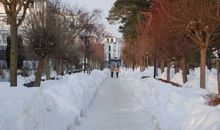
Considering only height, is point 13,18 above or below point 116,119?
above

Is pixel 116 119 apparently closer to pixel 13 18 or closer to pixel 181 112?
pixel 181 112

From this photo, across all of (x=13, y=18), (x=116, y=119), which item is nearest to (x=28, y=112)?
(x=116, y=119)

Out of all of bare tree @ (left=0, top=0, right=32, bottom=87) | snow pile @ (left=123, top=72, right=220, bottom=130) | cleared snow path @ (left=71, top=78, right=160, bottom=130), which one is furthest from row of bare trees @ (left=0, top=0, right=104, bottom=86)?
snow pile @ (left=123, top=72, right=220, bottom=130)

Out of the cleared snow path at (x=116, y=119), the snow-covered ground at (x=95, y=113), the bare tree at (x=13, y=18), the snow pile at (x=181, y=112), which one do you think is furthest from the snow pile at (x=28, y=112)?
the bare tree at (x=13, y=18)

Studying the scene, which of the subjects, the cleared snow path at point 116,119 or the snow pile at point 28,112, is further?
the cleared snow path at point 116,119

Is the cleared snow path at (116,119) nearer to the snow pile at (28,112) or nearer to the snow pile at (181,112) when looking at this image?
the snow pile at (181,112)

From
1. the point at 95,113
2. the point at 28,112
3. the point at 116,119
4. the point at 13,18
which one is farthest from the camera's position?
the point at 95,113

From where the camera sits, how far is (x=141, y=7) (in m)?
47.2

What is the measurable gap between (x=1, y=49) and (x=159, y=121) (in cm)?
5333

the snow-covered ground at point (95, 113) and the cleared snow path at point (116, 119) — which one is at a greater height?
the snow-covered ground at point (95, 113)

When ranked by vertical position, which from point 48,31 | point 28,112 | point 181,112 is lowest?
point 181,112

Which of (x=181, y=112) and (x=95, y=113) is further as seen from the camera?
(x=95, y=113)

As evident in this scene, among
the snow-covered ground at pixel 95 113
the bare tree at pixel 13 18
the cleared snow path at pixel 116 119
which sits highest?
the bare tree at pixel 13 18

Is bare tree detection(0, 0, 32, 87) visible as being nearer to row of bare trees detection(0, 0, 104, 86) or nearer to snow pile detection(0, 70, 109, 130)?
row of bare trees detection(0, 0, 104, 86)
